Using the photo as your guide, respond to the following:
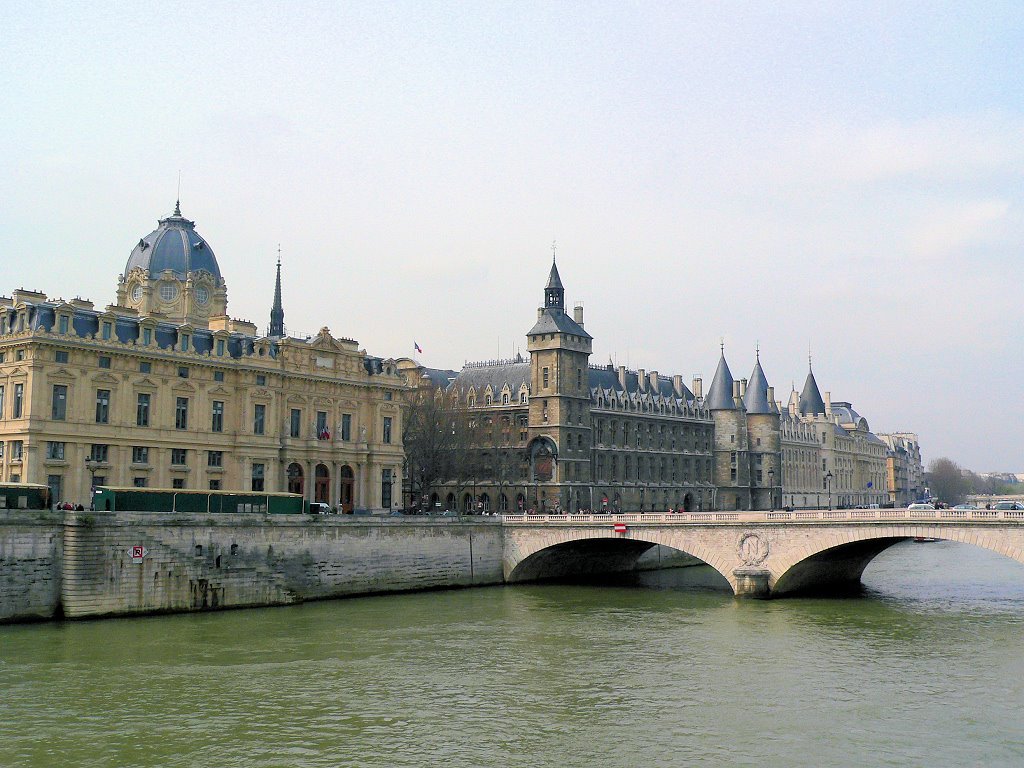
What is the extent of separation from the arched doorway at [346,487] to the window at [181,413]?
14.5 metres

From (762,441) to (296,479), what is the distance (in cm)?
7998

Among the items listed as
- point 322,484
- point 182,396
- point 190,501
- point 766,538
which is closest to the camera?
point 190,501

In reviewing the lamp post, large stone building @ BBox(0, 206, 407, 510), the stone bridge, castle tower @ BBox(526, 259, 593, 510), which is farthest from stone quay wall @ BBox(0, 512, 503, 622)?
castle tower @ BBox(526, 259, 593, 510)

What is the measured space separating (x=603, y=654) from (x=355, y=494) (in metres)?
40.1

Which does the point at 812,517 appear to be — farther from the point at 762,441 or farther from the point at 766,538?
the point at 762,441

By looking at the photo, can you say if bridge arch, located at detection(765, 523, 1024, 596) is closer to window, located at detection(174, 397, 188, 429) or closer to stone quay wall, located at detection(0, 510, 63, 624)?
window, located at detection(174, 397, 188, 429)

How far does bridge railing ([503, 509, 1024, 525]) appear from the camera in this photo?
181 ft

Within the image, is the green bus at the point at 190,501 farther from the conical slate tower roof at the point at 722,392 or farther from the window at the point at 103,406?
the conical slate tower roof at the point at 722,392

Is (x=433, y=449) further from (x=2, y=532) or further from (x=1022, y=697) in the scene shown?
(x=1022, y=697)

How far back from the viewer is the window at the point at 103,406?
62406 mm

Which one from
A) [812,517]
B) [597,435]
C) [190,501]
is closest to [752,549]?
[812,517]

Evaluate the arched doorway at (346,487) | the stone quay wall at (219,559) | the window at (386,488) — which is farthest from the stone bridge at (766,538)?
the arched doorway at (346,487)

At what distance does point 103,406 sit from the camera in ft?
206

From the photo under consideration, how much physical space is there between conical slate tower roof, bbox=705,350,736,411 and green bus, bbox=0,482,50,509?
10064 centimetres
